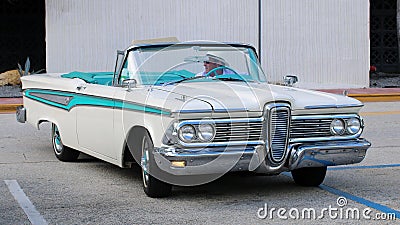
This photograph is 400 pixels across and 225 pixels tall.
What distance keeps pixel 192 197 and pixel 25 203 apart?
1545 millimetres

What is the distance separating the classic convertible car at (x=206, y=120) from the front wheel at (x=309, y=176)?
0.4 inches

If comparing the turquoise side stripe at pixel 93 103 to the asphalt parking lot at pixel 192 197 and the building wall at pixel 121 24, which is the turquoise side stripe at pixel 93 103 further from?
the building wall at pixel 121 24

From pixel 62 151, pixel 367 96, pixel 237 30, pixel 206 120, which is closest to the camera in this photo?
pixel 206 120

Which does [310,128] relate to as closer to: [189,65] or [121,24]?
[189,65]

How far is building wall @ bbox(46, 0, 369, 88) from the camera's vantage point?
63.7 feet

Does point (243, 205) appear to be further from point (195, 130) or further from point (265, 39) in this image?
point (265, 39)

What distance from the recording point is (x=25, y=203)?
24.0 feet

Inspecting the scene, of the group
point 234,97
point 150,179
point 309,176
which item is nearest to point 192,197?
point 150,179

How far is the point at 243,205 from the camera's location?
7.11 meters

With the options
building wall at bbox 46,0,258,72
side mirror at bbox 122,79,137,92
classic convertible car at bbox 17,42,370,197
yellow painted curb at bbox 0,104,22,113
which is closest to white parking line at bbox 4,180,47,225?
classic convertible car at bbox 17,42,370,197

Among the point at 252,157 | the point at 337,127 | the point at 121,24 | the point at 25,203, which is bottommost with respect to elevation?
the point at 25,203

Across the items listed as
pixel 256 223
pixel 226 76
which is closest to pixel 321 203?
pixel 256 223

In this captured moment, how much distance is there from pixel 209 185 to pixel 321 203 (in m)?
1.36
